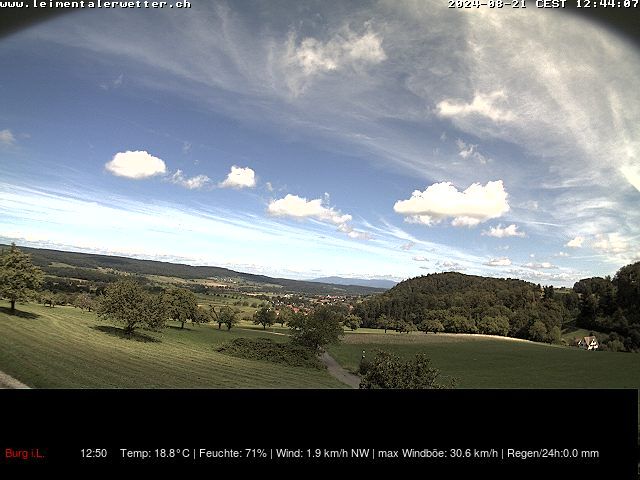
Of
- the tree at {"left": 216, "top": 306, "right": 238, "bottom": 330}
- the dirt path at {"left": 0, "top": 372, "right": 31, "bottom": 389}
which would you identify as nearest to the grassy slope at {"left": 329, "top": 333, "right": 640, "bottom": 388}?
the tree at {"left": 216, "top": 306, "right": 238, "bottom": 330}

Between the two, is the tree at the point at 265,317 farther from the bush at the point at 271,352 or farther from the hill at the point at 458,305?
the hill at the point at 458,305

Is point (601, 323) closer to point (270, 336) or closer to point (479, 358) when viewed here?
point (479, 358)

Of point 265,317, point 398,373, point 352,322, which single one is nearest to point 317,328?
point 352,322
